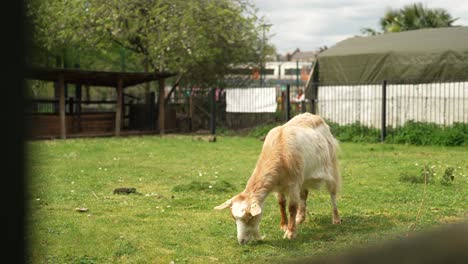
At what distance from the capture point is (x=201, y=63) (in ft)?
88.6

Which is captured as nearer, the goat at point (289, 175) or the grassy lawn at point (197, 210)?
the grassy lawn at point (197, 210)

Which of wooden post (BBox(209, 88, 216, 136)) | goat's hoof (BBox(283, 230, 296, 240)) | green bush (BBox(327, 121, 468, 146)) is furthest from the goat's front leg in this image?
wooden post (BBox(209, 88, 216, 136))

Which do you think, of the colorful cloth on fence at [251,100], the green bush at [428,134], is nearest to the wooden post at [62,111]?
the colorful cloth on fence at [251,100]

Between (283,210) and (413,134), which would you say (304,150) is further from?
(413,134)

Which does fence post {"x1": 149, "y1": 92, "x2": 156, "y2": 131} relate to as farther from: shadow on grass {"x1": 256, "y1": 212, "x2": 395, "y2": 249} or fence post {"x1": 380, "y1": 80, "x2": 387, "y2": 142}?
shadow on grass {"x1": 256, "y1": 212, "x2": 395, "y2": 249}

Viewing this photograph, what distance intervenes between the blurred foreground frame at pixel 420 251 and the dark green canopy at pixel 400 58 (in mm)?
21354

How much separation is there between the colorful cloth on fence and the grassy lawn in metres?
10.7

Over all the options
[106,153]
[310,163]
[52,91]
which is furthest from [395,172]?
[52,91]

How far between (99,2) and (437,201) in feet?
68.0

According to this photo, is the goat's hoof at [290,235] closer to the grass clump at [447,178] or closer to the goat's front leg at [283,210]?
the goat's front leg at [283,210]

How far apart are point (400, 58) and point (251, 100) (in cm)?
682

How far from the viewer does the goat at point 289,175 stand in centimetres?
628

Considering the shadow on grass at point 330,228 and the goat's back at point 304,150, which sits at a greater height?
the goat's back at point 304,150

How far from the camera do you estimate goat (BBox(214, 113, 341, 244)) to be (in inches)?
247
